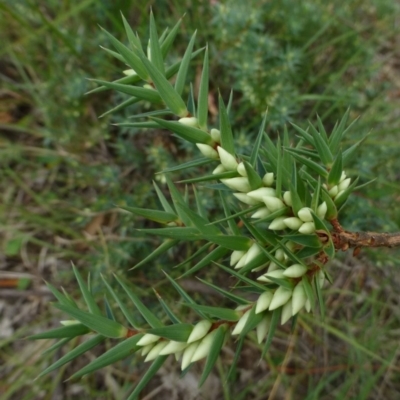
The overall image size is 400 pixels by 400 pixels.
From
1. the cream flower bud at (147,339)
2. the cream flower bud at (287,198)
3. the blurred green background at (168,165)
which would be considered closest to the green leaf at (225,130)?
the cream flower bud at (287,198)

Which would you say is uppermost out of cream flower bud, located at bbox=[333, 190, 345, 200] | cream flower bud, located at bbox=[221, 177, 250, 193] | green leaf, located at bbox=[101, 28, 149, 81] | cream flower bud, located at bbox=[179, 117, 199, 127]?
green leaf, located at bbox=[101, 28, 149, 81]

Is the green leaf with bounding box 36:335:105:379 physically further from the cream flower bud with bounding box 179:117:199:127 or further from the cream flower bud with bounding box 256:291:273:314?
the cream flower bud with bounding box 179:117:199:127

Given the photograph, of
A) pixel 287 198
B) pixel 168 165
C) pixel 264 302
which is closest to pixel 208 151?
pixel 287 198

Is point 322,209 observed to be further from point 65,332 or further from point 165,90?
point 65,332

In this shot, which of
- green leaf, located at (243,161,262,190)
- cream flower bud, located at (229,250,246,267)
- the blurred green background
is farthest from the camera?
the blurred green background

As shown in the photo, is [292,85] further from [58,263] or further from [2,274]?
[2,274]

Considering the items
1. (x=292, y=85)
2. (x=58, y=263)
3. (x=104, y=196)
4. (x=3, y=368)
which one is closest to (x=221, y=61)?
(x=292, y=85)

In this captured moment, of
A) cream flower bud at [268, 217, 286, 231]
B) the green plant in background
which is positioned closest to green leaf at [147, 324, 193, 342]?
the green plant in background
